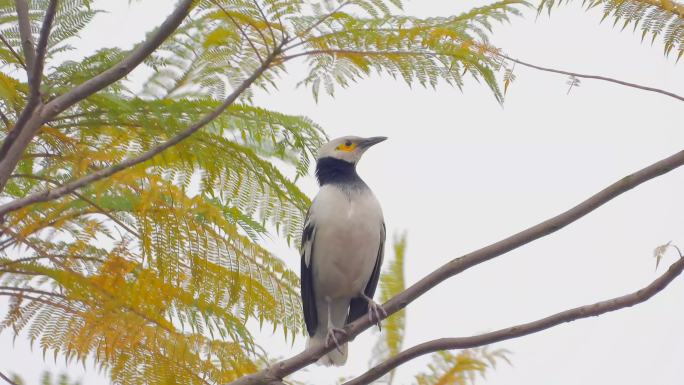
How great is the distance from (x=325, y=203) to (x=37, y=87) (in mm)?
3217

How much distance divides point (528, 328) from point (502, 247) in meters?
0.38

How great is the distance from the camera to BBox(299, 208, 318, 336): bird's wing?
7570mm

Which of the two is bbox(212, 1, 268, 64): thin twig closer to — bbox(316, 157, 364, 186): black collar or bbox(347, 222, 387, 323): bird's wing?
bbox(316, 157, 364, 186): black collar

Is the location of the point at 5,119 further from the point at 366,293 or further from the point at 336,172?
the point at 366,293

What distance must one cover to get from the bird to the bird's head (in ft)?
0.62

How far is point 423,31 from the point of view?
5.20 meters

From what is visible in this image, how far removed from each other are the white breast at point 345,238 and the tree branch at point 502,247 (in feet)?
7.34

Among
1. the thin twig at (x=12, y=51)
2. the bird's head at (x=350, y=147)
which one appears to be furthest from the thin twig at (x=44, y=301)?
the bird's head at (x=350, y=147)

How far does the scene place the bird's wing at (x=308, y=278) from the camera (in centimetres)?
757

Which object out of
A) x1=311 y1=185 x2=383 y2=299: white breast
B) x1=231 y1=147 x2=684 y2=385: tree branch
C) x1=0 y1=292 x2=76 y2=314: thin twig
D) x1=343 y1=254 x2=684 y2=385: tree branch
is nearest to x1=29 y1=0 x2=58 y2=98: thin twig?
x1=0 y1=292 x2=76 y2=314: thin twig

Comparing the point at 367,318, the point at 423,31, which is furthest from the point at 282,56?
the point at 367,318

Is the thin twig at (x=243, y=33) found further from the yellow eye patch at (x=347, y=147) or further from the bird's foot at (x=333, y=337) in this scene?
the yellow eye patch at (x=347, y=147)

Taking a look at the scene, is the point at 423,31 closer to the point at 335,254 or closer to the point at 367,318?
the point at 367,318

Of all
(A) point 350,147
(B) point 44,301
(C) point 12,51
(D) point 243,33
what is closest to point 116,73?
(D) point 243,33
